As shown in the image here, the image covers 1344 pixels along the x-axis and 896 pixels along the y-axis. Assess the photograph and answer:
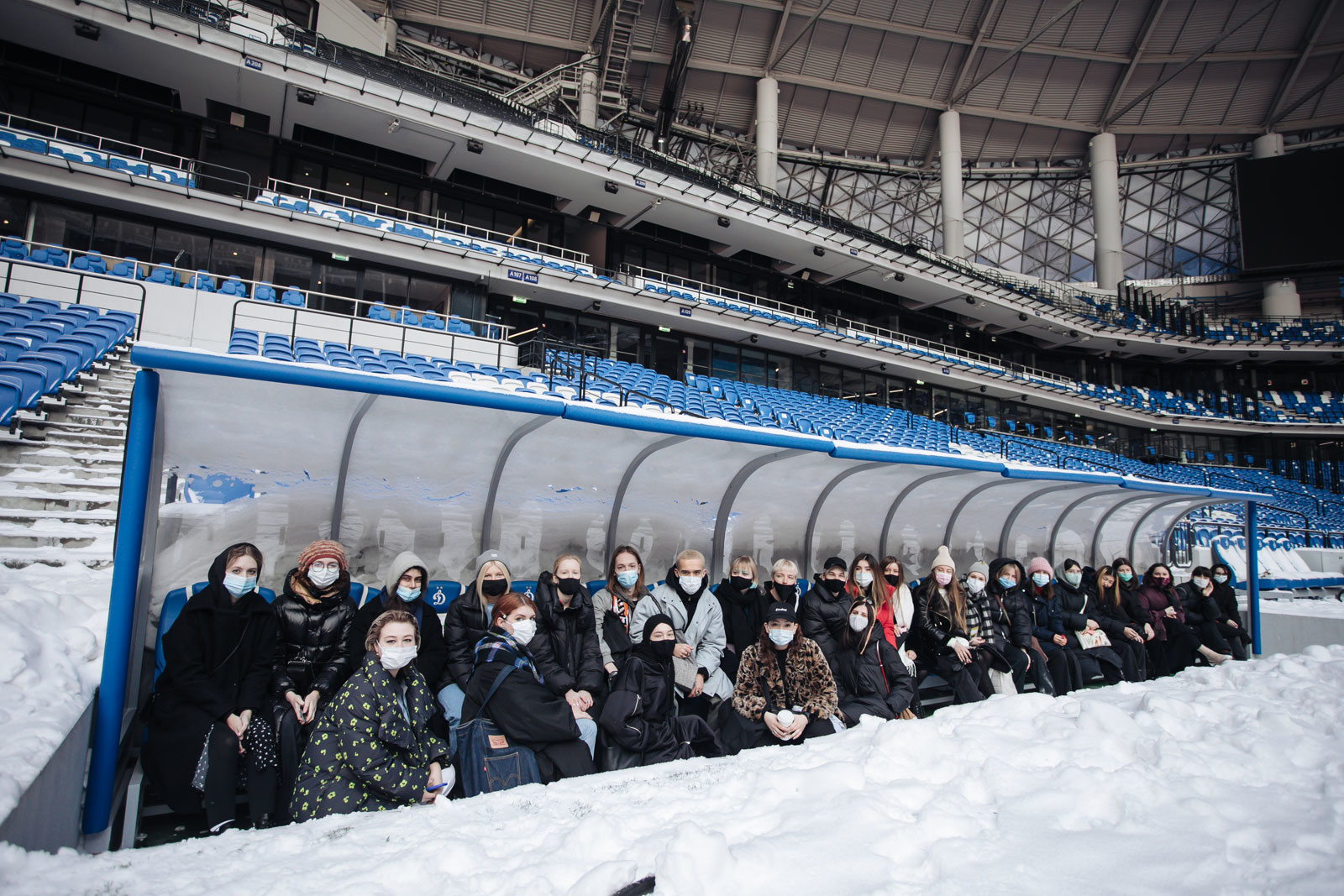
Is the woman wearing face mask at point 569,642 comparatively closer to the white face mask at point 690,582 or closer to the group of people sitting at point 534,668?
the group of people sitting at point 534,668

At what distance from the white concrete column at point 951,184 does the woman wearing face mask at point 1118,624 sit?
31.4 metres

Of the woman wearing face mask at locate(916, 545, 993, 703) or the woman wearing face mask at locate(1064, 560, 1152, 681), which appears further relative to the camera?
the woman wearing face mask at locate(1064, 560, 1152, 681)

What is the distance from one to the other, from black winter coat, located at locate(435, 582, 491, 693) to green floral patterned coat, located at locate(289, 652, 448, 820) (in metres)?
0.86

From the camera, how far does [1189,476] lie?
32094 mm

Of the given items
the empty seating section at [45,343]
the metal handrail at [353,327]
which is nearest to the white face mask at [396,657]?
the empty seating section at [45,343]

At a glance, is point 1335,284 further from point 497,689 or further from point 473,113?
point 497,689

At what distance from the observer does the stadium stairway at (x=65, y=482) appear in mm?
5113

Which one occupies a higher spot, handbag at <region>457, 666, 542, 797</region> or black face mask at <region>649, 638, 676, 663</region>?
black face mask at <region>649, 638, 676, 663</region>

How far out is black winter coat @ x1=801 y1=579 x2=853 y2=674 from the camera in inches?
196

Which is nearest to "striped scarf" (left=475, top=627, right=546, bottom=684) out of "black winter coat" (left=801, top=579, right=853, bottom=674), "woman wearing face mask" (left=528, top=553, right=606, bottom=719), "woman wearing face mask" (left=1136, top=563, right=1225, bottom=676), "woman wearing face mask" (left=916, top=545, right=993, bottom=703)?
"woman wearing face mask" (left=528, top=553, right=606, bottom=719)

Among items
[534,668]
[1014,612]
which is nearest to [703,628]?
[534,668]

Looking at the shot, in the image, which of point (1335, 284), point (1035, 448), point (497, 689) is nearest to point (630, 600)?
point (497, 689)

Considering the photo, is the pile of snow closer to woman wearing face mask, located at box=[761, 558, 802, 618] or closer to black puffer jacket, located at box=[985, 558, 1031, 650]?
woman wearing face mask, located at box=[761, 558, 802, 618]

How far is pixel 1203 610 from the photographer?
313 inches
